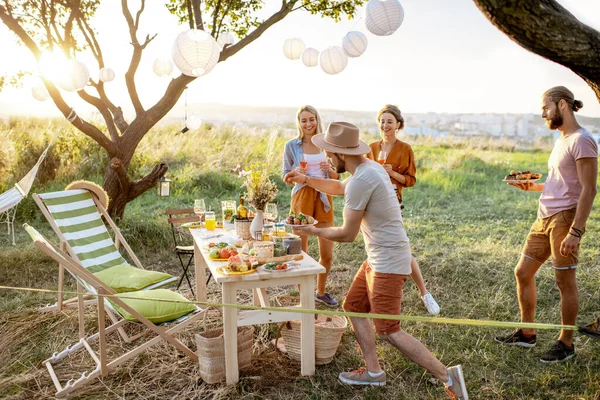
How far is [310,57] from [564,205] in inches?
148

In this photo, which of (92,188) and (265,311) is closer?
(265,311)

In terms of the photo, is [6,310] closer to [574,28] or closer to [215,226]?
[215,226]

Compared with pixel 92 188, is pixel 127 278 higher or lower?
lower

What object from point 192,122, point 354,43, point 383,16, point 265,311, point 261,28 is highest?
point 261,28

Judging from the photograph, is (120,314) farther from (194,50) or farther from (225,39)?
(225,39)

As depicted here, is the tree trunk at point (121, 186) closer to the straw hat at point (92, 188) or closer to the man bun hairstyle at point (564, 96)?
the straw hat at point (92, 188)

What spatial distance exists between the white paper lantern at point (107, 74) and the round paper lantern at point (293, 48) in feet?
7.96

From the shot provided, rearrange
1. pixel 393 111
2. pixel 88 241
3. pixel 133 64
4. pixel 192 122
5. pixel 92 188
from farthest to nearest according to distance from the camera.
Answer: pixel 192 122
pixel 133 64
pixel 92 188
pixel 88 241
pixel 393 111

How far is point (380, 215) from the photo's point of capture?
2.79m

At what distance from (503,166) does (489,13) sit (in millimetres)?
Answer: 13031

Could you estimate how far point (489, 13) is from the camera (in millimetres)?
2381

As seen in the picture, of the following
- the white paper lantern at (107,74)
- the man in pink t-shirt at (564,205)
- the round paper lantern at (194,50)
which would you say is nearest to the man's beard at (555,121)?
the man in pink t-shirt at (564,205)

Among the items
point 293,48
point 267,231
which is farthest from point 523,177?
point 293,48

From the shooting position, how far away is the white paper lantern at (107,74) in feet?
22.7
